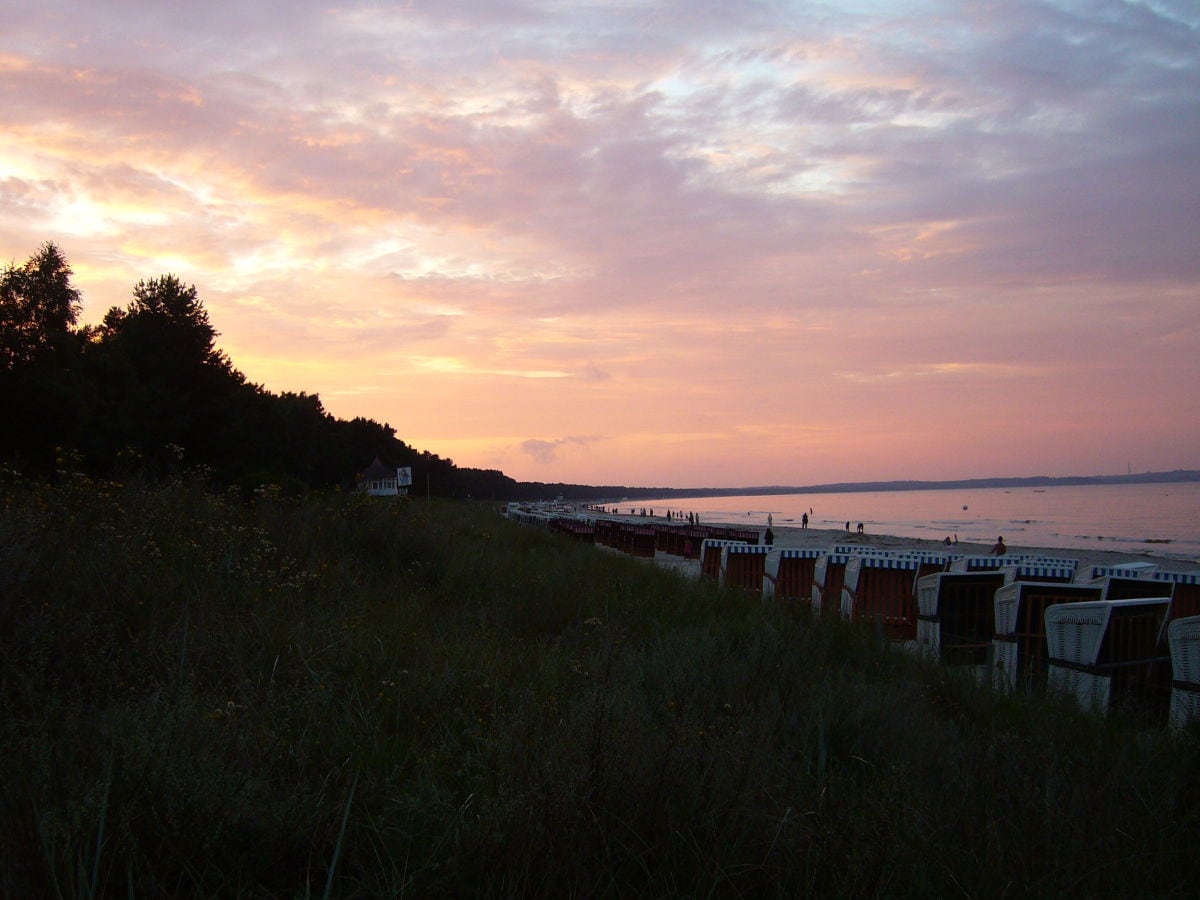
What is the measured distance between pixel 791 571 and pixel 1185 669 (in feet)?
28.2

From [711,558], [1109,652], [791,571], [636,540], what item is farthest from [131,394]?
[1109,652]

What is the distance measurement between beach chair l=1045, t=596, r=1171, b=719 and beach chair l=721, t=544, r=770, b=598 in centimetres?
915

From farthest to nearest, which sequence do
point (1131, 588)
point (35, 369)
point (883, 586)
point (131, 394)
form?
point (131, 394) < point (35, 369) < point (883, 586) < point (1131, 588)

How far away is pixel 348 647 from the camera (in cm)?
593

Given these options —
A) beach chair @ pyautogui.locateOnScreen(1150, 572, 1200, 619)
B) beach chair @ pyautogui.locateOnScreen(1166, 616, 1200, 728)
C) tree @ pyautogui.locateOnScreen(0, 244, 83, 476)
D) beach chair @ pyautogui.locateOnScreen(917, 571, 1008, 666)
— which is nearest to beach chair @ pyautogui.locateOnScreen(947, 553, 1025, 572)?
beach chair @ pyautogui.locateOnScreen(917, 571, 1008, 666)

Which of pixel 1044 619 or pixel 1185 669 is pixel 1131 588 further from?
pixel 1185 669

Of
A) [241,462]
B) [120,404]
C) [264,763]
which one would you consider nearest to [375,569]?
[264,763]

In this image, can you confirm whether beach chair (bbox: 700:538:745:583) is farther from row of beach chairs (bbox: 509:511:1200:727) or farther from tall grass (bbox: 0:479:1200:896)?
tall grass (bbox: 0:479:1200:896)

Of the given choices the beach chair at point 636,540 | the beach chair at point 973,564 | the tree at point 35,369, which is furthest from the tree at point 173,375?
the beach chair at point 973,564

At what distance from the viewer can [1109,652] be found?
7516 millimetres

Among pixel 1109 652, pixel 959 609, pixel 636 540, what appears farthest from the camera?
pixel 636 540

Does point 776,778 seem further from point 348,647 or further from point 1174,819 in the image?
point 348,647

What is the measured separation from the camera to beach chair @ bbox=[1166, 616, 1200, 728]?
6.60 m

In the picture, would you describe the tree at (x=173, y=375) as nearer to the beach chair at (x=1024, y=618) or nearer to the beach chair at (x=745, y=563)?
the beach chair at (x=745, y=563)
